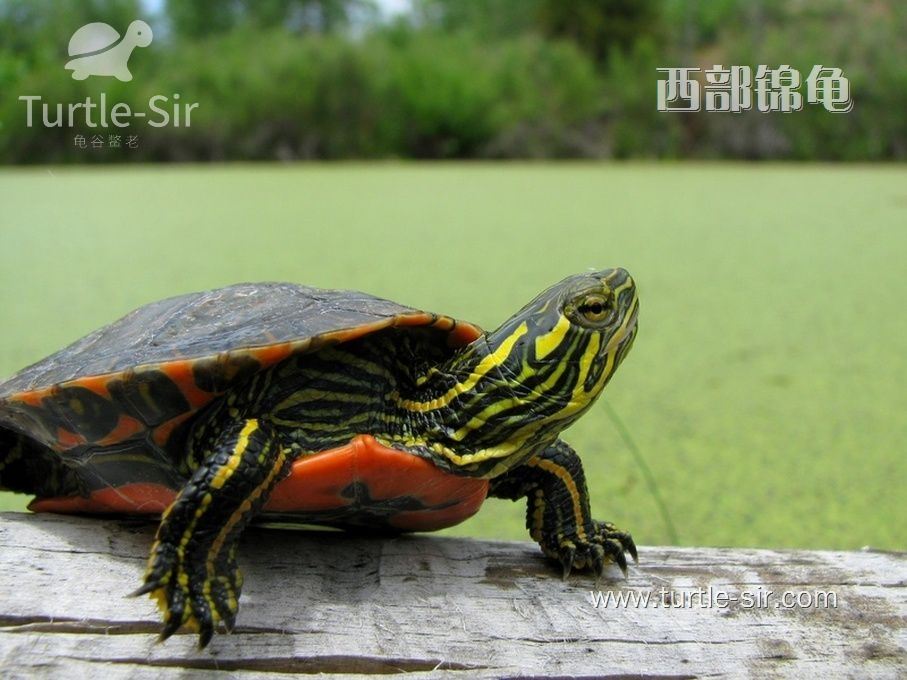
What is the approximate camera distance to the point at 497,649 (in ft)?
3.44


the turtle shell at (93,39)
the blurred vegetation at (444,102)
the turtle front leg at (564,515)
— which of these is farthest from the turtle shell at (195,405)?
the blurred vegetation at (444,102)

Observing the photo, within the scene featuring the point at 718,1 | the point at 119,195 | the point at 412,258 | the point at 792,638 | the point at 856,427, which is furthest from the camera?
the point at 718,1

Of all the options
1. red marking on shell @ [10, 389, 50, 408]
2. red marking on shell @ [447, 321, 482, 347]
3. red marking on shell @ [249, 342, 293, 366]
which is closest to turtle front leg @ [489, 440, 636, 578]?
red marking on shell @ [447, 321, 482, 347]

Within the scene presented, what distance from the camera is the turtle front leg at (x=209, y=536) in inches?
39.0

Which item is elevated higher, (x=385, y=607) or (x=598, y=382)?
(x=598, y=382)

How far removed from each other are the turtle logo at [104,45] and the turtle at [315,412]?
265 cm

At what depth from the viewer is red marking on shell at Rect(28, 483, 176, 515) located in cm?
124

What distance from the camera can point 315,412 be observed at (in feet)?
3.87

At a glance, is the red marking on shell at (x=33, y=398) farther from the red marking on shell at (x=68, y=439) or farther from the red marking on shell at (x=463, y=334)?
the red marking on shell at (x=463, y=334)

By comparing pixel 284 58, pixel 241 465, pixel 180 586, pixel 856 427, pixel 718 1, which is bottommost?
pixel 856 427

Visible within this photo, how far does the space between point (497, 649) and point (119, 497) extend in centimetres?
62

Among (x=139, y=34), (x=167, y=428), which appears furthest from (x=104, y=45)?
(x=167, y=428)

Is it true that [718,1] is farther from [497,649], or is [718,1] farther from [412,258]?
[497,649]

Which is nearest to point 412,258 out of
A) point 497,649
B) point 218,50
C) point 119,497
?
point 119,497
